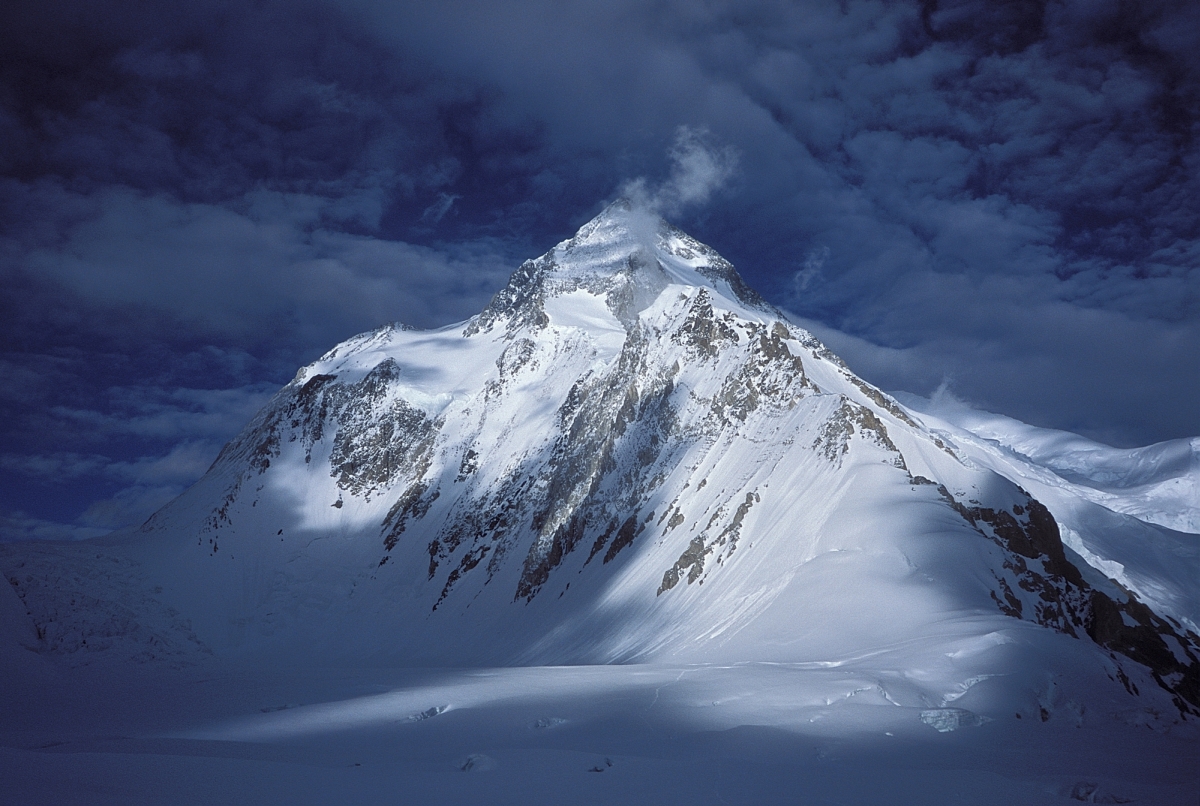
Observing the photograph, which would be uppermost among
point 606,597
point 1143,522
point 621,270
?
point 621,270

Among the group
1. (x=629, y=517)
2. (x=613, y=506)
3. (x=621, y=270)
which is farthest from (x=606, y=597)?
(x=621, y=270)

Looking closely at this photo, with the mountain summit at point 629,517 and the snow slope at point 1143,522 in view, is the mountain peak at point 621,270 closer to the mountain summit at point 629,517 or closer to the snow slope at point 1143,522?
the mountain summit at point 629,517

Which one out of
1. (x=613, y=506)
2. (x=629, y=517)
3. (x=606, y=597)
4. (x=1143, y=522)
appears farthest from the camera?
(x=1143, y=522)

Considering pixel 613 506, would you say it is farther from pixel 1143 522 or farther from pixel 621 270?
pixel 1143 522

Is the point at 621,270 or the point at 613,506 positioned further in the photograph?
the point at 621,270

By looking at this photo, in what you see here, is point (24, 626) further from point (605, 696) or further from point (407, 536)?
point (407, 536)

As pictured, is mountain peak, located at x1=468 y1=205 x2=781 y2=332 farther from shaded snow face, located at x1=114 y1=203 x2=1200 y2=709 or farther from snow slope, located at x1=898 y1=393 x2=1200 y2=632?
snow slope, located at x1=898 y1=393 x2=1200 y2=632

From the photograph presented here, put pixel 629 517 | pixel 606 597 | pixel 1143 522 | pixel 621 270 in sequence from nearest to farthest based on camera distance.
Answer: pixel 606 597 → pixel 629 517 → pixel 1143 522 → pixel 621 270
